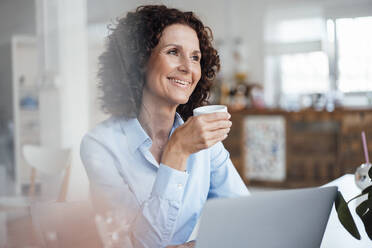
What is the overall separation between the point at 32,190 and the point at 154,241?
8.6 inches

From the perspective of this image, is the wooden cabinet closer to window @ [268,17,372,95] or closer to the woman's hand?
window @ [268,17,372,95]

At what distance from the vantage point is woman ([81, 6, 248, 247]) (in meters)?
0.66

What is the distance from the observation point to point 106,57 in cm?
68

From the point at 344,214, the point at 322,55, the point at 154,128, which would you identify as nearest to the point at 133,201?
the point at 154,128

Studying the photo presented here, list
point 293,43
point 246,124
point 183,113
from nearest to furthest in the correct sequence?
point 183,113 < point 246,124 < point 293,43

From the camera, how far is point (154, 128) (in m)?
0.77

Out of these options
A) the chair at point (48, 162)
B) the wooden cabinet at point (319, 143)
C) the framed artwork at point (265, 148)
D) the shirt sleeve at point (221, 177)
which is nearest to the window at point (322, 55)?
the wooden cabinet at point (319, 143)

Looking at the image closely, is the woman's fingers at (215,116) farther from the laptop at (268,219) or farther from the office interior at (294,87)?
the office interior at (294,87)

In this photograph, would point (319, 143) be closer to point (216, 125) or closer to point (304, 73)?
point (304, 73)

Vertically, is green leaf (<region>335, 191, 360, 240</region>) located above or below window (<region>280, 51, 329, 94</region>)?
below

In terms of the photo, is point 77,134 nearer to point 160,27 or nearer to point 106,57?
point 106,57

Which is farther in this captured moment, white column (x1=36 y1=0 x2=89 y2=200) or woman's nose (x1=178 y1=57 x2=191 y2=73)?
woman's nose (x1=178 y1=57 x2=191 y2=73)

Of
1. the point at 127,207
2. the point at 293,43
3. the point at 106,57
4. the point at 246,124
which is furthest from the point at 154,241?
the point at 293,43

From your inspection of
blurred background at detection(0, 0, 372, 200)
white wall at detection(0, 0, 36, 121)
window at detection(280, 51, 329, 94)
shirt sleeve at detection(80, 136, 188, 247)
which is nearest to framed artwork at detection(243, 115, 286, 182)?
blurred background at detection(0, 0, 372, 200)
